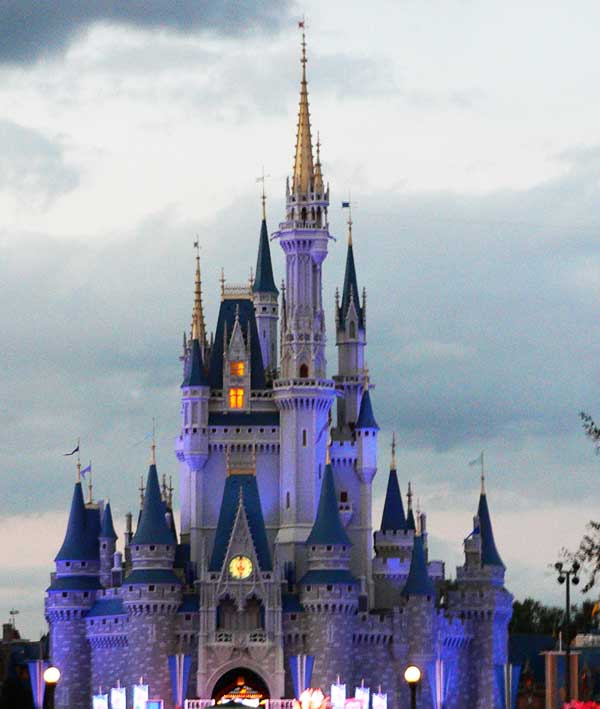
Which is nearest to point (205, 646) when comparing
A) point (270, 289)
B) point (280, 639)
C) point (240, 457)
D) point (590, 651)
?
point (280, 639)

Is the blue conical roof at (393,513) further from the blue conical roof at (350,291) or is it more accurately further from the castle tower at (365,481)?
the blue conical roof at (350,291)

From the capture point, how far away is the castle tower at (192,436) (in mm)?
130250

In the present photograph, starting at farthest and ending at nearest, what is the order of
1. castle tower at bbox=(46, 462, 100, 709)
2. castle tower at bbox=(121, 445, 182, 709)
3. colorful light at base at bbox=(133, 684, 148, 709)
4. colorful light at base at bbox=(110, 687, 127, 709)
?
castle tower at bbox=(46, 462, 100, 709) → castle tower at bbox=(121, 445, 182, 709) → colorful light at base at bbox=(110, 687, 127, 709) → colorful light at base at bbox=(133, 684, 148, 709)

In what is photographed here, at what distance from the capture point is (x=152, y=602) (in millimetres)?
123688

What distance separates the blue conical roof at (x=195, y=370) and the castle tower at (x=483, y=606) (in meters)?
17.2

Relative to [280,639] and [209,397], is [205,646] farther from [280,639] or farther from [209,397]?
[209,397]

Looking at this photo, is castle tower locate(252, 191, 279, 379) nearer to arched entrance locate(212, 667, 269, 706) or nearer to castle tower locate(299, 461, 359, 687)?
castle tower locate(299, 461, 359, 687)

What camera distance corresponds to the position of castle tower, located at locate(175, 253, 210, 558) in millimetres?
130250

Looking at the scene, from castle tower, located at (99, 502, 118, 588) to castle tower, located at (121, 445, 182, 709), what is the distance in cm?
644

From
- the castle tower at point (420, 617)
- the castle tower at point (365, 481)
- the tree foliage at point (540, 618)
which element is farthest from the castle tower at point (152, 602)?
the tree foliage at point (540, 618)

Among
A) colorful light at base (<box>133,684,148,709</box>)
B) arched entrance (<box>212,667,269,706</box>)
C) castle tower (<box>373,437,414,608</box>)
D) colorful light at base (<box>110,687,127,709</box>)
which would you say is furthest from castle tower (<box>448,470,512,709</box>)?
colorful light at base (<box>110,687,127,709</box>)

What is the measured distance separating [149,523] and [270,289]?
54.9 feet

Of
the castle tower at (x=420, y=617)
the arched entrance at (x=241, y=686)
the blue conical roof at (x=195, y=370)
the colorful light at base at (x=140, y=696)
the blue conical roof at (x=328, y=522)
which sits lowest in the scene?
the colorful light at base at (x=140, y=696)

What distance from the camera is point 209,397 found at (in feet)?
431
